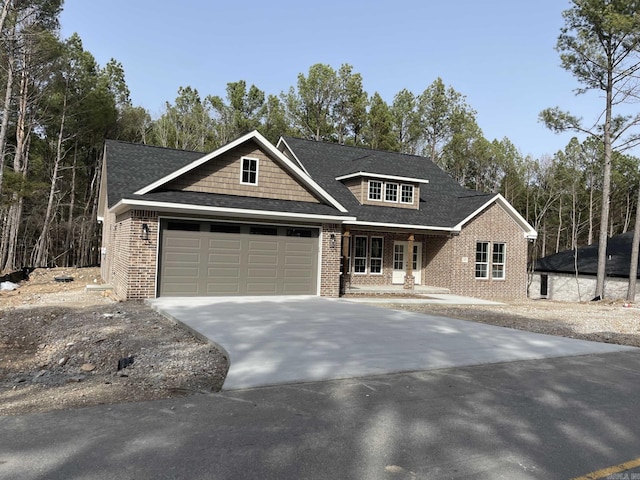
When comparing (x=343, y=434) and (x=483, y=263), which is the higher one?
(x=483, y=263)

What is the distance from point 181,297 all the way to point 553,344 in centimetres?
979

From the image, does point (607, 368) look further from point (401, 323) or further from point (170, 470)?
point (170, 470)

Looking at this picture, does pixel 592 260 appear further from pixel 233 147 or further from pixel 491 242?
pixel 233 147

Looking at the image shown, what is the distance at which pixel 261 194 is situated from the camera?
15.9 m

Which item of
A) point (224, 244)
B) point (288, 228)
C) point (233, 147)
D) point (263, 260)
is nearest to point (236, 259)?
point (224, 244)

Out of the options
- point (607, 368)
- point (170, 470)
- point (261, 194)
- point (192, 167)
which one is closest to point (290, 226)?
point (261, 194)

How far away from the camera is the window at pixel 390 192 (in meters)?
21.0

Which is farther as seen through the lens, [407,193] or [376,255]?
[407,193]

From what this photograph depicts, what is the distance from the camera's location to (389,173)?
20.6m

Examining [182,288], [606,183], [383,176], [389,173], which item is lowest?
[182,288]

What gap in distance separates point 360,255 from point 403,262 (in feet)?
7.31

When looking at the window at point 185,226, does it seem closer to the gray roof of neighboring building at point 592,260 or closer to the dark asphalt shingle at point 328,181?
the dark asphalt shingle at point 328,181

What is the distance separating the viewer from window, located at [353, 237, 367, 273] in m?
20.1

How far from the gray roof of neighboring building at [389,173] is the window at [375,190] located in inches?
19.9
